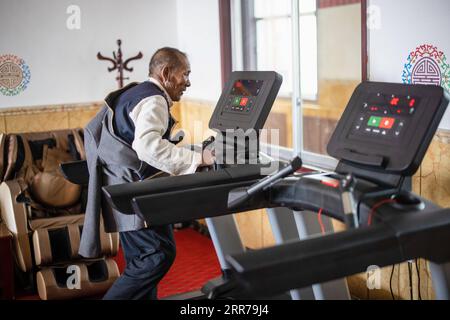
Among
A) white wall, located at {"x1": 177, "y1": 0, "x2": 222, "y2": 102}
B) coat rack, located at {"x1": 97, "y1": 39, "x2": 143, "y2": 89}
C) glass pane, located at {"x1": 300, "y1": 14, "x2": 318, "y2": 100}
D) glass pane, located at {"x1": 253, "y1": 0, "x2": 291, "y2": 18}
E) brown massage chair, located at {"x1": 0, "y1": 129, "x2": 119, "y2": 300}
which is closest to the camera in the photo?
brown massage chair, located at {"x1": 0, "y1": 129, "x2": 119, "y2": 300}

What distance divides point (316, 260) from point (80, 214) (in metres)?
2.80

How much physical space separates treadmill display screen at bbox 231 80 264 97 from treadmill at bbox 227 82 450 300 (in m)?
0.50

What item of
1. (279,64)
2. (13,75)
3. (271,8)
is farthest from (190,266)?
(13,75)

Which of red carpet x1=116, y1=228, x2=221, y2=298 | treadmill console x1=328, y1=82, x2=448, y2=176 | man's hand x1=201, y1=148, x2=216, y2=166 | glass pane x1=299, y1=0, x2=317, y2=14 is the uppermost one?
glass pane x1=299, y1=0, x2=317, y2=14

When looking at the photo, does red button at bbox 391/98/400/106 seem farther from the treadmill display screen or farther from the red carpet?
the red carpet

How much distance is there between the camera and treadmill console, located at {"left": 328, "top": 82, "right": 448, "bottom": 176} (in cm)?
193

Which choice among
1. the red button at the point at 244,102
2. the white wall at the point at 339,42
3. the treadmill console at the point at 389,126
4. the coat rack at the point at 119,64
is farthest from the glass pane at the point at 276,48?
the treadmill console at the point at 389,126

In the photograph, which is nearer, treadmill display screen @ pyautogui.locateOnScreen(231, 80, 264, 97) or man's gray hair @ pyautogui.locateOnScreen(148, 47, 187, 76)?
treadmill display screen @ pyautogui.locateOnScreen(231, 80, 264, 97)

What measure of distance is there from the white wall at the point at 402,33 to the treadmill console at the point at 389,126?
808 mm

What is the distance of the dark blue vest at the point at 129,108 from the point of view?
284 centimetres

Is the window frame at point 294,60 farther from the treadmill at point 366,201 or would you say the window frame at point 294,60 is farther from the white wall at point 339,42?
the treadmill at point 366,201

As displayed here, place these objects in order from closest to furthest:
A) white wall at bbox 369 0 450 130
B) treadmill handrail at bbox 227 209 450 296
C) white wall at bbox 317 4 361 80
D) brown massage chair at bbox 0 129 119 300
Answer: treadmill handrail at bbox 227 209 450 296 → white wall at bbox 369 0 450 130 → white wall at bbox 317 4 361 80 → brown massage chair at bbox 0 129 119 300

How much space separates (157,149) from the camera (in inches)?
106

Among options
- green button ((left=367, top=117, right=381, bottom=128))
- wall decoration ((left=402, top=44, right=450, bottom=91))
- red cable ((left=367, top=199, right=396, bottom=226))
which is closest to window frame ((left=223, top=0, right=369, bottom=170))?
wall decoration ((left=402, top=44, right=450, bottom=91))
